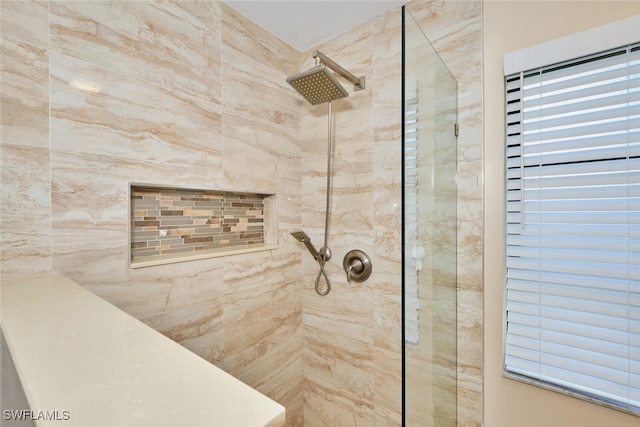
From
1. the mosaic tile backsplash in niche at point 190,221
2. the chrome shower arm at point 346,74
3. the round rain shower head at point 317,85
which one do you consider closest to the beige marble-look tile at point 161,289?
the mosaic tile backsplash in niche at point 190,221

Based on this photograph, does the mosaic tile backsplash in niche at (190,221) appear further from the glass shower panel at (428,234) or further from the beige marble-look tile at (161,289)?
the glass shower panel at (428,234)

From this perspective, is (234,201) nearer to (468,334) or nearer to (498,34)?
(468,334)

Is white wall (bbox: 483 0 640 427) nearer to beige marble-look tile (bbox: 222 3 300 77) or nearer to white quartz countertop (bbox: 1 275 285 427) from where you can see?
beige marble-look tile (bbox: 222 3 300 77)

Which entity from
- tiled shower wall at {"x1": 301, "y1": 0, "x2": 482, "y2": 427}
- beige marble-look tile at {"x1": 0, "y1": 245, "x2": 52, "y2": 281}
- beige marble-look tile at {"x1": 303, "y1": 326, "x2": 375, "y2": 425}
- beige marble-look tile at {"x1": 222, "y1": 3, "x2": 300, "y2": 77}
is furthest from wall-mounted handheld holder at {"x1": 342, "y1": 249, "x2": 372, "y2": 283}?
beige marble-look tile at {"x1": 0, "y1": 245, "x2": 52, "y2": 281}

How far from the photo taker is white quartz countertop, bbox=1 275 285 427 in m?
0.29

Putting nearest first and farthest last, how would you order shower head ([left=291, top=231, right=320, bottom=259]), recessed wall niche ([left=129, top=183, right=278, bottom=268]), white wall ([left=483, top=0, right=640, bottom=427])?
white wall ([left=483, top=0, right=640, bottom=427]) < recessed wall niche ([left=129, top=183, right=278, bottom=268]) < shower head ([left=291, top=231, right=320, bottom=259])

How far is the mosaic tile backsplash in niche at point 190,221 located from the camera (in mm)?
1149

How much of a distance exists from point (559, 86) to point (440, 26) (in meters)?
0.53

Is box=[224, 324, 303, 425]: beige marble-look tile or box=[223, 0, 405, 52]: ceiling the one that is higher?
box=[223, 0, 405, 52]: ceiling

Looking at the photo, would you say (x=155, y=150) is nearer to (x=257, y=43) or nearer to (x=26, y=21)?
(x=26, y=21)

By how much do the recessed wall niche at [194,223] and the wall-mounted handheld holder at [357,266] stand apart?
40cm

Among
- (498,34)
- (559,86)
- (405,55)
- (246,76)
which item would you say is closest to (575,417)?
(559,86)

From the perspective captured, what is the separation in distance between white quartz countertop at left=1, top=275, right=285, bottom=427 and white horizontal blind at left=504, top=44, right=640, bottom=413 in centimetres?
115

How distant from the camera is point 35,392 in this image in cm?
31
